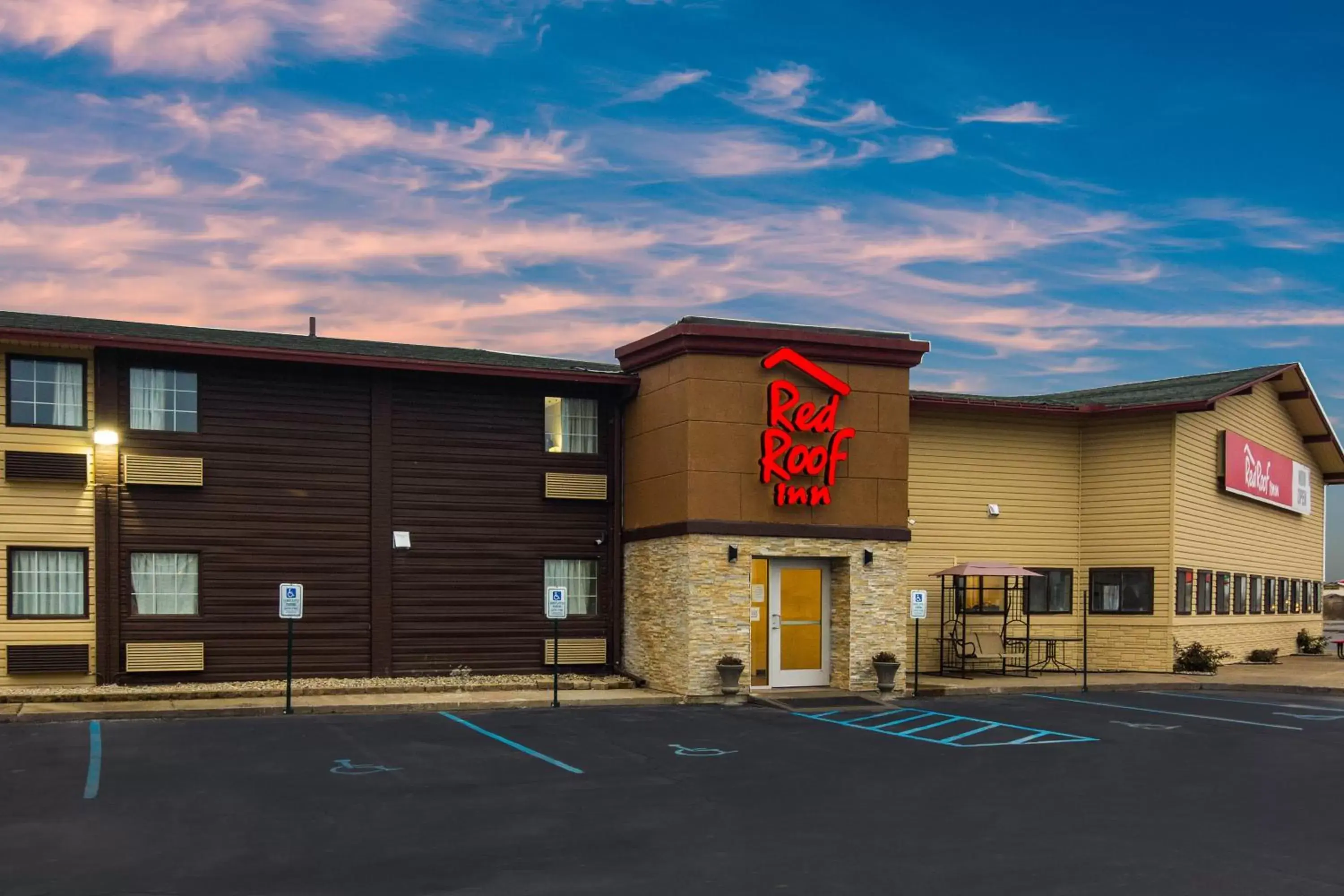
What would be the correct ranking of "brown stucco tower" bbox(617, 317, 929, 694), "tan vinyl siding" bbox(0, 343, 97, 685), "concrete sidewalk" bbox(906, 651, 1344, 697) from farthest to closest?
"concrete sidewalk" bbox(906, 651, 1344, 697)
"brown stucco tower" bbox(617, 317, 929, 694)
"tan vinyl siding" bbox(0, 343, 97, 685)

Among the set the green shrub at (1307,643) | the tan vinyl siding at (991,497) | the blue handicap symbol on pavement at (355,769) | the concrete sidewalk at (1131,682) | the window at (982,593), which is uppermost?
the tan vinyl siding at (991,497)

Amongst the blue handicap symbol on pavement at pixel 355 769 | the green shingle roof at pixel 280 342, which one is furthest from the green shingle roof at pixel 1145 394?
the blue handicap symbol on pavement at pixel 355 769

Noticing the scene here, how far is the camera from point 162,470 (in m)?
21.4

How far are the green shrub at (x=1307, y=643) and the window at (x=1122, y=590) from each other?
12.3m

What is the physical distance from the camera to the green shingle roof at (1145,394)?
27984 millimetres

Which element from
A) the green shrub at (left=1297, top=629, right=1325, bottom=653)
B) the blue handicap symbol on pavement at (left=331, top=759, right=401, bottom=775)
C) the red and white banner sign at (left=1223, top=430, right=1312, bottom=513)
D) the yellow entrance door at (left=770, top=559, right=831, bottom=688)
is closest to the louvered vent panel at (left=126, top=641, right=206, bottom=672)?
the blue handicap symbol on pavement at (left=331, top=759, right=401, bottom=775)

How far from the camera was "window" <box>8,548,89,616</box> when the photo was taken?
20656mm

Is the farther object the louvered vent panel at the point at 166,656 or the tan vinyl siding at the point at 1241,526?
the tan vinyl siding at the point at 1241,526

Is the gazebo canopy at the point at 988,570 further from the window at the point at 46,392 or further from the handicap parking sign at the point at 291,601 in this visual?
the window at the point at 46,392

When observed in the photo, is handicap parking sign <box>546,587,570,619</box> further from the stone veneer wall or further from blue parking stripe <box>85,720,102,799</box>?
blue parking stripe <box>85,720,102,799</box>

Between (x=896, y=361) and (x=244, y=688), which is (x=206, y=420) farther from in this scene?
(x=896, y=361)

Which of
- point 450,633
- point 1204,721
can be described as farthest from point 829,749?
point 450,633

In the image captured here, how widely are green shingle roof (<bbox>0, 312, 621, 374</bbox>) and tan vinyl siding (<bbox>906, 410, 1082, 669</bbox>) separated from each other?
7160 millimetres

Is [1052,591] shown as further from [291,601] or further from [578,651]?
[291,601]
